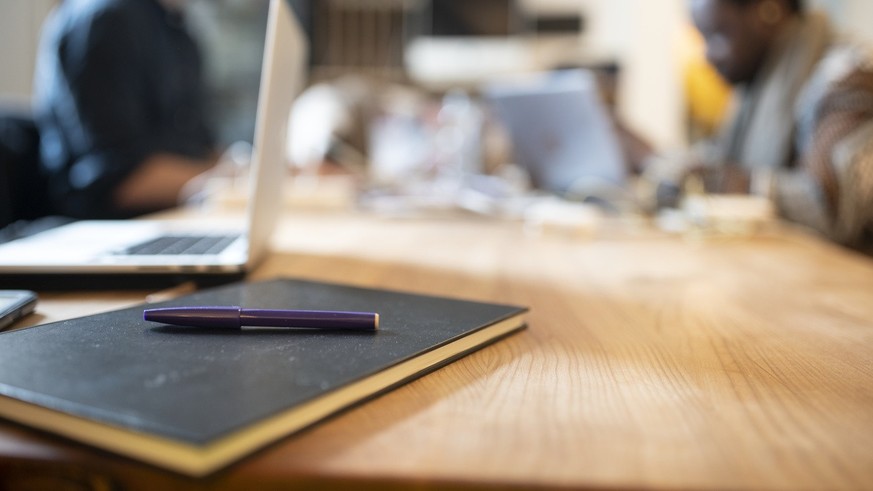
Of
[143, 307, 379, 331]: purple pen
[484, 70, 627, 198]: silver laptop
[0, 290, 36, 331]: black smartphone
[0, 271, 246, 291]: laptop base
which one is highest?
[484, 70, 627, 198]: silver laptop

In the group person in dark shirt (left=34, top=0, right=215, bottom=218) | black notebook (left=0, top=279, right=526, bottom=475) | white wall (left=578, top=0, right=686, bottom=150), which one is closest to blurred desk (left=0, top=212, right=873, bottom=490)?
black notebook (left=0, top=279, right=526, bottom=475)

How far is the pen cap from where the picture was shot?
14.8 inches

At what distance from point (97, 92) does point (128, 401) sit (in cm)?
164

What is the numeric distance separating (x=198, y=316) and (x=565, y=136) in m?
1.21

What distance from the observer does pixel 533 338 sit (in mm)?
453

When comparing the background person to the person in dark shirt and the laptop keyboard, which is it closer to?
the laptop keyboard

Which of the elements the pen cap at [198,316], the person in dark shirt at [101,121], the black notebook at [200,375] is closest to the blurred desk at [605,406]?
the black notebook at [200,375]

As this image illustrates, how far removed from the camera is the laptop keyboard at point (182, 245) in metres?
0.65

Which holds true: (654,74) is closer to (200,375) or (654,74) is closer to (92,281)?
(92,281)

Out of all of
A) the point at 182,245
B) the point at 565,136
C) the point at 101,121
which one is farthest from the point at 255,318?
the point at 101,121

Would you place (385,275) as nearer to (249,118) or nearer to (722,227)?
(722,227)

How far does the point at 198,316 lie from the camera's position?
0.38 m

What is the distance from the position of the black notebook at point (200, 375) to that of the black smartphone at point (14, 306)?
0.24ft

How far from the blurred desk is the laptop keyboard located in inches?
2.8
